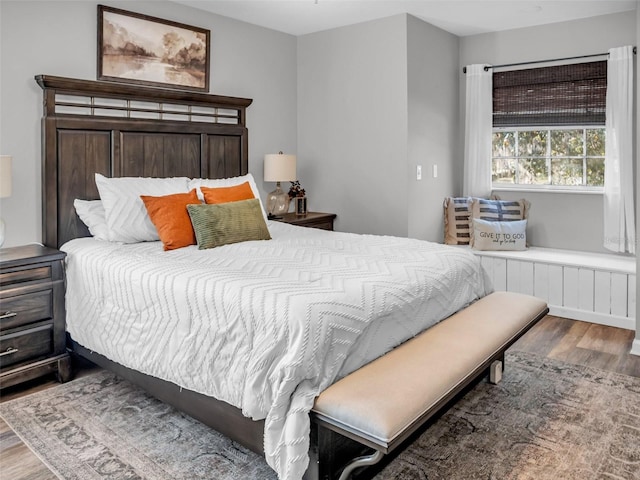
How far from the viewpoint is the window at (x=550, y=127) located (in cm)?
443

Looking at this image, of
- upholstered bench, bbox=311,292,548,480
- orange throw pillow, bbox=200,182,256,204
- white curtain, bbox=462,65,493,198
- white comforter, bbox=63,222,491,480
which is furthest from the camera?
white curtain, bbox=462,65,493,198

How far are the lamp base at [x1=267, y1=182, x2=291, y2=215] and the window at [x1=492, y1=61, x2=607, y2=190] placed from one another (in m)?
2.07

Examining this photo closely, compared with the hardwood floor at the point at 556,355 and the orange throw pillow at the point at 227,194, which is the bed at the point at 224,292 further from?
the hardwood floor at the point at 556,355

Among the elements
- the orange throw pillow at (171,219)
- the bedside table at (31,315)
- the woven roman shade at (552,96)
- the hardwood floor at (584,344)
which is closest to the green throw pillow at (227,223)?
the orange throw pillow at (171,219)

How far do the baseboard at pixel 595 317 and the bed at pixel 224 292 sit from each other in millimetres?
1513

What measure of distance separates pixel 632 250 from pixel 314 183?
2778 millimetres

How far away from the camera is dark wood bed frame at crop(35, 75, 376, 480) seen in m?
3.22

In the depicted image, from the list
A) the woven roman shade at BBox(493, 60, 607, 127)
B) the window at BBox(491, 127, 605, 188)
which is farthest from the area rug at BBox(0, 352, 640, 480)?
the woven roman shade at BBox(493, 60, 607, 127)

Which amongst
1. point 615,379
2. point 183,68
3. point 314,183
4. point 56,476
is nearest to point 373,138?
point 314,183

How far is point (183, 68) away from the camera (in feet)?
13.1

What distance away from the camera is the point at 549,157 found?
15.6 ft

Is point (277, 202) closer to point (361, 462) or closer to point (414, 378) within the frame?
point (414, 378)

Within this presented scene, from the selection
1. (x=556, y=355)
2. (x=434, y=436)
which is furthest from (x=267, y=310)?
(x=556, y=355)

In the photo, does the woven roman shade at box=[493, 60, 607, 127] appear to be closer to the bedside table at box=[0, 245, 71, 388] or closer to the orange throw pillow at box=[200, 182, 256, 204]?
the orange throw pillow at box=[200, 182, 256, 204]
